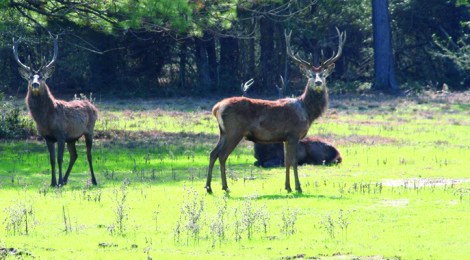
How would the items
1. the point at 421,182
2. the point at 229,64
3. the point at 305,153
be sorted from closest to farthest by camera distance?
the point at 421,182 < the point at 305,153 < the point at 229,64

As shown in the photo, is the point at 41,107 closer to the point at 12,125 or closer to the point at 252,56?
the point at 12,125

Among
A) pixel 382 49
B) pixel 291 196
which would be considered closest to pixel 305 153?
pixel 291 196

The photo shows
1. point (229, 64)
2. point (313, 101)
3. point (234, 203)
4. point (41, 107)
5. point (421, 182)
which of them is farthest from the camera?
point (229, 64)

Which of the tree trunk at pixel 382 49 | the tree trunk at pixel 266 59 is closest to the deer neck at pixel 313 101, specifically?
the tree trunk at pixel 266 59

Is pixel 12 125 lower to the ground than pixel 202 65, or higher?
lower

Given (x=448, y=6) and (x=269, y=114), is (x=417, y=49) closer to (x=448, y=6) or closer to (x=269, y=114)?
(x=448, y=6)

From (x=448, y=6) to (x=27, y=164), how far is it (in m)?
31.6

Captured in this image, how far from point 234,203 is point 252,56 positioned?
27.3 meters

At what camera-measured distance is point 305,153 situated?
16484 millimetres

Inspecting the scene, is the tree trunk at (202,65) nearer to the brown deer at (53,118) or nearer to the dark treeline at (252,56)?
the dark treeline at (252,56)

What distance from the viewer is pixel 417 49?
43.0 meters

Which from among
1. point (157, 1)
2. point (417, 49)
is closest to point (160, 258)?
point (157, 1)

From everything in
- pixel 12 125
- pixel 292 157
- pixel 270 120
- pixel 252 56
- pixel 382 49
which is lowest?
pixel 292 157

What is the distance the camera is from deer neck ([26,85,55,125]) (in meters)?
13.5
